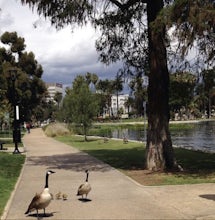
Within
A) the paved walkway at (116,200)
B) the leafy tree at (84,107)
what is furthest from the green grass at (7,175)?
the leafy tree at (84,107)

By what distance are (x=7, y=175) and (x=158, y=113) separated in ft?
18.2

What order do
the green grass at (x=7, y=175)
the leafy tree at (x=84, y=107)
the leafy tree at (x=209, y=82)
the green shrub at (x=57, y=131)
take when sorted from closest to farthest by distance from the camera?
the green grass at (x=7, y=175) < the leafy tree at (x=209, y=82) < the leafy tree at (x=84, y=107) < the green shrub at (x=57, y=131)

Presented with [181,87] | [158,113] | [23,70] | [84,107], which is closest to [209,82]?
[158,113]

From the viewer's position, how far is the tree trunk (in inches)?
688

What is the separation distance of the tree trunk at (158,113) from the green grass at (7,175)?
4.71m

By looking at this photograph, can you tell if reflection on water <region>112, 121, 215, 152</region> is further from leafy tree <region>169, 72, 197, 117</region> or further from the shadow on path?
the shadow on path

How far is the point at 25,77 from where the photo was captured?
6481 cm

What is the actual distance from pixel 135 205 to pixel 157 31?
585cm

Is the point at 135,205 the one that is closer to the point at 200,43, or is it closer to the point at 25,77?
the point at 200,43

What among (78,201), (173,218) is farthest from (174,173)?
(173,218)

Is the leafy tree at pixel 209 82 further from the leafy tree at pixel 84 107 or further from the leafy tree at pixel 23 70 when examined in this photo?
the leafy tree at pixel 23 70

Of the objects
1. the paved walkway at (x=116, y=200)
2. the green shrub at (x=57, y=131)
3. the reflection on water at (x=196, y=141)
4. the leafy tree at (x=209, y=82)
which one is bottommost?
the paved walkway at (x=116, y=200)

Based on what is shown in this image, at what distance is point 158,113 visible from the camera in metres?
17.6

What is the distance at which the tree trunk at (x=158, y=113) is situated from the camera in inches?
688
